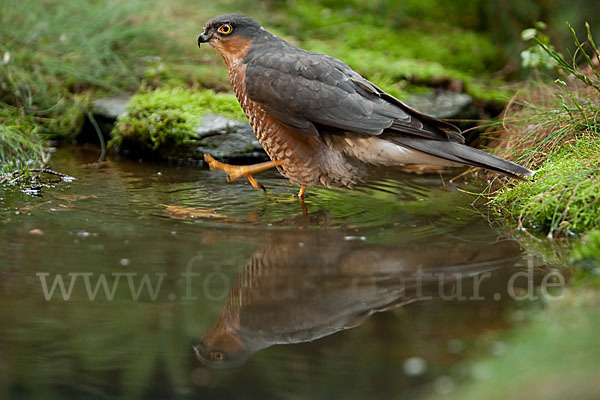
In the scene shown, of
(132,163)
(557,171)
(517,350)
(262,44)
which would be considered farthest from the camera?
(132,163)

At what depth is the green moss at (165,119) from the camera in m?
5.79

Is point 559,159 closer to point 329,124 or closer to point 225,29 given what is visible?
point 329,124

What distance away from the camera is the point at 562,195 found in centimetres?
375

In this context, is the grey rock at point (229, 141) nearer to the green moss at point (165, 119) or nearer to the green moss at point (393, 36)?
the green moss at point (165, 119)

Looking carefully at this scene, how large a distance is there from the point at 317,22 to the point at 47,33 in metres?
3.22

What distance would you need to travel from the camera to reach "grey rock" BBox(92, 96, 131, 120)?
6117mm

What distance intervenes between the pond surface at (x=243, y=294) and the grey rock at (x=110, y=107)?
5.41 feet

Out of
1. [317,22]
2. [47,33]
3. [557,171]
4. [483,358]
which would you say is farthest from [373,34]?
[483,358]

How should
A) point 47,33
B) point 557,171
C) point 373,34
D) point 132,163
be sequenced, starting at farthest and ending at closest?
point 373,34 < point 47,33 < point 132,163 < point 557,171

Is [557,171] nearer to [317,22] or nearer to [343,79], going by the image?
[343,79]

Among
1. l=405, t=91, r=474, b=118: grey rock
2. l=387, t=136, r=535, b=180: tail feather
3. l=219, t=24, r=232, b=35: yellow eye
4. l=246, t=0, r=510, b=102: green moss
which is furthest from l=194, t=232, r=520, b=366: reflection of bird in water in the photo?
l=246, t=0, r=510, b=102: green moss

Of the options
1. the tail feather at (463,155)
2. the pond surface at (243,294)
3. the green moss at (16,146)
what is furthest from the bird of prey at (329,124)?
the green moss at (16,146)

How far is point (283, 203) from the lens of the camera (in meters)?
4.57

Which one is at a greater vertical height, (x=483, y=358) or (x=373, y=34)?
(x=373, y=34)
